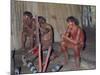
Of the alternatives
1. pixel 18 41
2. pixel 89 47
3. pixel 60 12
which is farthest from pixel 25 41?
pixel 89 47

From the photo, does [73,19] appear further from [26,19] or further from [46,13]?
[26,19]

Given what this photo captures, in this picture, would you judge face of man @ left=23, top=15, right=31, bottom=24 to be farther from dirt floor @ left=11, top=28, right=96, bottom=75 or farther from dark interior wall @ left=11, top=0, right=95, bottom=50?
dirt floor @ left=11, top=28, right=96, bottom=75

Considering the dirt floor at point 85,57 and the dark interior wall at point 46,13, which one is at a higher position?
the dark interior wall at point 46,13

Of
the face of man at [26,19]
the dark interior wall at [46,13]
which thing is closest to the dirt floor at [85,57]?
the dark interior wall at [46,13]

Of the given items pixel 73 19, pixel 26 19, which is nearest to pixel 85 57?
pixel 73 19

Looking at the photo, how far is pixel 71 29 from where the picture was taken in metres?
2.05

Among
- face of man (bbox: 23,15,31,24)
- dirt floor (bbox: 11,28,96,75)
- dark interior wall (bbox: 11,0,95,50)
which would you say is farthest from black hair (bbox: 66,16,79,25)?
face of man (bbox: 23,15,31,24)

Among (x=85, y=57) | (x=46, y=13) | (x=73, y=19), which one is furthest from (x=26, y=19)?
(x=85, y=57)

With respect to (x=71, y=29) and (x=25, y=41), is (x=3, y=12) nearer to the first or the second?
(x=25, y=41)

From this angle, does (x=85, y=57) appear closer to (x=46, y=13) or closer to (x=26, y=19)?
(x=46, y=13)

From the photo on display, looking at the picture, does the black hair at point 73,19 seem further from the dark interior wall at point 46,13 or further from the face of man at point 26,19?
the face of man at point 26,19

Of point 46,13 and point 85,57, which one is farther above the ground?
point 46,13

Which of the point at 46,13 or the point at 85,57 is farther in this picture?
the point at 85,57

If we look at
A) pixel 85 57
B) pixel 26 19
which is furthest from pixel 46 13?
pixel 85 57
